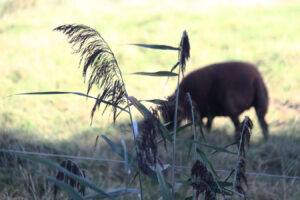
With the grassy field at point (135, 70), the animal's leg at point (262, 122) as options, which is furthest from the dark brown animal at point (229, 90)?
the grassy field at point (135, 70)

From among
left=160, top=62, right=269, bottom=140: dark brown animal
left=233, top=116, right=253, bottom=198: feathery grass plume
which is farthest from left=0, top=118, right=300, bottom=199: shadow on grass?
left=233, top=116, right=253, bottom=198: feathery grass plume

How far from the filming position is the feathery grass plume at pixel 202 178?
1402mm

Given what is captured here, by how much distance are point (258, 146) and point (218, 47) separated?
4.48 m

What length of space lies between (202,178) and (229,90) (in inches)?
143

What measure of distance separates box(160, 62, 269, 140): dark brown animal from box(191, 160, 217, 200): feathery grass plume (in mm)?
3390

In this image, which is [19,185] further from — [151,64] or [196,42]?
[196,42]

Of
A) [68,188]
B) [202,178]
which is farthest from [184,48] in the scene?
[68,188]

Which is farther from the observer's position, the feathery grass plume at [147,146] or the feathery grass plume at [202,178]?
the feathery grass plume at [202,178]

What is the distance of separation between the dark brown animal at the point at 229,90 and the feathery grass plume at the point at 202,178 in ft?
11.1

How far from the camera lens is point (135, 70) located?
7691 millimetres

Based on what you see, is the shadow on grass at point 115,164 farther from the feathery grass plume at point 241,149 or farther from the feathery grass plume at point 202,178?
the feathery grass plume at point 202,178

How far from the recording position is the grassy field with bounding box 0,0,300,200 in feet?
11.9

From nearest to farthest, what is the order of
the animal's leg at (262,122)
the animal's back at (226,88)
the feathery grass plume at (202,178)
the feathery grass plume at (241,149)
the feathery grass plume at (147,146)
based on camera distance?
the feathery grass plume at (147,146)
the feathery grass plume at (202,178)
the feathery grass plume at (241,149)
the animal's back at (226,88)
the animal's leg at (262,122)

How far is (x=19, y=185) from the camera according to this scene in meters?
2.88
